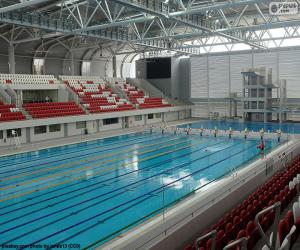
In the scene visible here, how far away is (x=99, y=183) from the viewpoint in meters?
12.0

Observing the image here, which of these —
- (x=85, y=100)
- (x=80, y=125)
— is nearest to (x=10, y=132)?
(x=80, y=125)

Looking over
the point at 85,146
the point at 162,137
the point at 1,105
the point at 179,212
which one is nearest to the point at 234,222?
the point at 179,212

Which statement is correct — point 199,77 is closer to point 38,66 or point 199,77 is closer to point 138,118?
point 138,118

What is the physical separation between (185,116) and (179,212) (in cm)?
3012

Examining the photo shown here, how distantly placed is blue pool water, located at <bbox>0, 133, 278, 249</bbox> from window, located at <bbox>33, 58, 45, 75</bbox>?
1513 cm

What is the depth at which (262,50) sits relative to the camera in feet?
107

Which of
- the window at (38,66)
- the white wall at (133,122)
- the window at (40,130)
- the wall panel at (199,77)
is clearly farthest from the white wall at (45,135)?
the wall panel at (199,77)

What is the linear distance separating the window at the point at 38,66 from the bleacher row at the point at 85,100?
15.0 ft

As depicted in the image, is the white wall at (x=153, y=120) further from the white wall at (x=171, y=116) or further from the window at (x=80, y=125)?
the window at (x=80, y=125)

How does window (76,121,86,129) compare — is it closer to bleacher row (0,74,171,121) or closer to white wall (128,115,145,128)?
bleacher row (0,74,171,121)

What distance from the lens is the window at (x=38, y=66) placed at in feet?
107

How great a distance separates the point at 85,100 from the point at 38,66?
891 centimetres

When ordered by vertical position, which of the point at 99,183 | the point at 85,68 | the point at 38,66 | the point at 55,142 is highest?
the point at 85,68

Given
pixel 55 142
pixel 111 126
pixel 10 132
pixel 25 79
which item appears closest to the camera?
pixel 10 132
